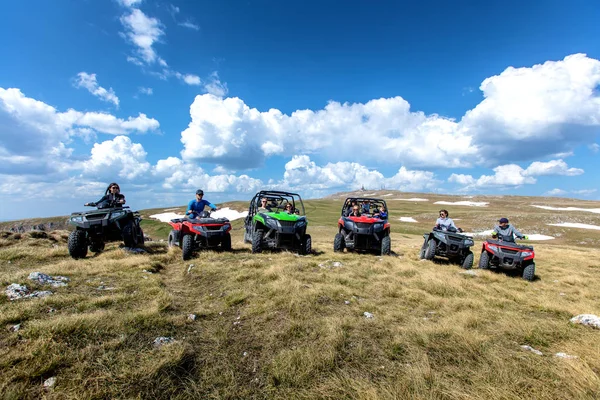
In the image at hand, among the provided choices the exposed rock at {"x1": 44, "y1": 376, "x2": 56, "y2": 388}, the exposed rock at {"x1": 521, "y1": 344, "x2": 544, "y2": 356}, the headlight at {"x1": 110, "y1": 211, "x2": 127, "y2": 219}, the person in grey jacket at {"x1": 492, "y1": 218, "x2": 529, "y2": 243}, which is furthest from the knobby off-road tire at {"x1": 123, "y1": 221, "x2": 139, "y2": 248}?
the person in grey jacket at {"x1": 492, "y1": 218, "x2": 529, "y2": 243}

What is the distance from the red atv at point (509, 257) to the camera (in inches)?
369

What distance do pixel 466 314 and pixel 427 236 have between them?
770 cm

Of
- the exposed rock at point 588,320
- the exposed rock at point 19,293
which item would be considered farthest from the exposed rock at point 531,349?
the exposed rock at point 19,293

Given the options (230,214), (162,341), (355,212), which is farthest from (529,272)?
(230,214)

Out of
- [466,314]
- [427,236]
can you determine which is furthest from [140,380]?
[427,236]

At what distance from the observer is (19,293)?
5062 millimetres

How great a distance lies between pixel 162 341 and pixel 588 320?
22.9 feet

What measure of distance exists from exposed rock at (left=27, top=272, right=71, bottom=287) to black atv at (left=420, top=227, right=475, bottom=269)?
37.8 ft

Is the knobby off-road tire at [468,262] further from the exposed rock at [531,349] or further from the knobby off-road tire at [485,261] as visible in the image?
the exposed rock at [531,349]

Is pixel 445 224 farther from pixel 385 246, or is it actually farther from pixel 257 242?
pixel 257 242

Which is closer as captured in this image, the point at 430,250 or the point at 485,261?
the point at 485,261

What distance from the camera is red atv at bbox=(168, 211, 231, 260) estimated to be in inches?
397

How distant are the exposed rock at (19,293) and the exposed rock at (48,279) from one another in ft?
1.87

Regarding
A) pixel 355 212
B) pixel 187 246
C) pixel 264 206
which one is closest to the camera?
pixel 187 246
